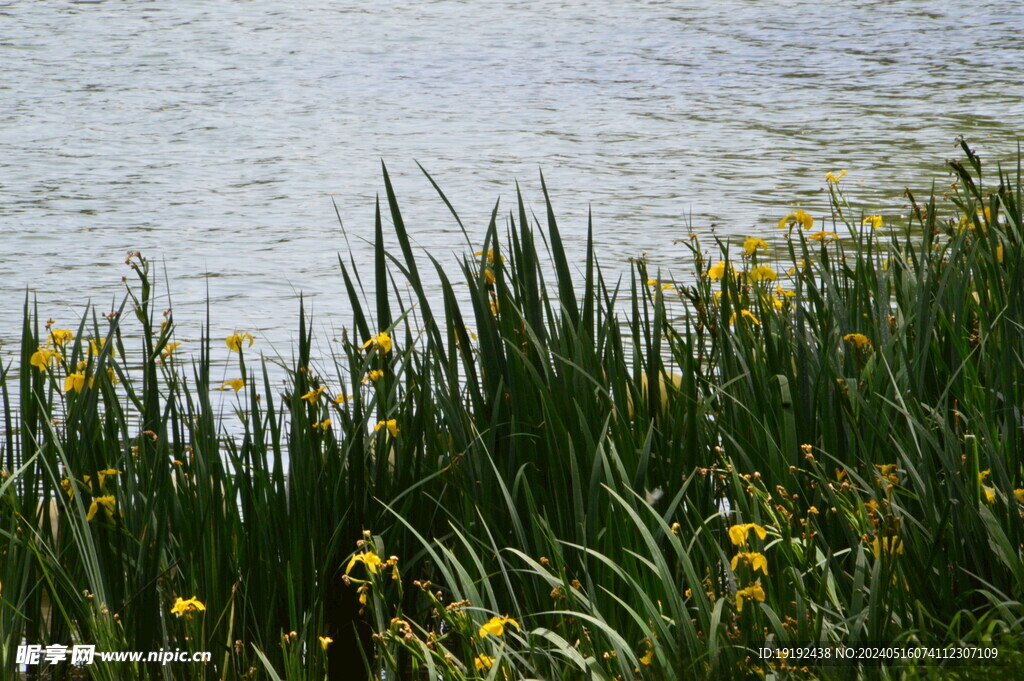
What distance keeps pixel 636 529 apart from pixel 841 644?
334 millimetres

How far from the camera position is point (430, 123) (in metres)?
7.15

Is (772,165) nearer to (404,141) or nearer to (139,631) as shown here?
(404,141)

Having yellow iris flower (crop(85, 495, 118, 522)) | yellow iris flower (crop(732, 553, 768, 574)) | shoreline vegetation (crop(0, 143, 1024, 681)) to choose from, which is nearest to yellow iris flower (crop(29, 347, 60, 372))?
shoreline vegetation (crop(0, 143, 1024, 681))

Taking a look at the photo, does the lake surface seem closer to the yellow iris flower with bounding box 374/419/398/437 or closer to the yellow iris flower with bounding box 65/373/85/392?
the yellow iris flower with bounding box 65/373/85/392

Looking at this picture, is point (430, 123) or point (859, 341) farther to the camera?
point (430, 123)

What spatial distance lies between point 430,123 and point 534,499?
5.40 meters

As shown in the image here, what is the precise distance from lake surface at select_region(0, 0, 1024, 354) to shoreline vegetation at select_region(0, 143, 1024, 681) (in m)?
0.91

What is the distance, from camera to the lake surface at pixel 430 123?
191 inches

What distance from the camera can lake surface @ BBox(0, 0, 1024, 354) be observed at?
191 inches

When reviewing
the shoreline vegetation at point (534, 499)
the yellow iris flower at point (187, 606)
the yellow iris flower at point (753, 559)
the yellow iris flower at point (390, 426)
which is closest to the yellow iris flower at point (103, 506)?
the shoreline vegetation at point (534, 499)

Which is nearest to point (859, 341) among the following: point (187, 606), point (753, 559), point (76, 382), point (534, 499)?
point (534, 499)

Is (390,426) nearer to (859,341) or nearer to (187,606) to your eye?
(187,606)

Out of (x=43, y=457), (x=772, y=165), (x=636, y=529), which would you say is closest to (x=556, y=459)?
(x=636, y=529)

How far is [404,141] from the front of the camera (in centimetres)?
670
